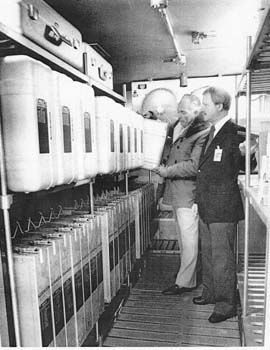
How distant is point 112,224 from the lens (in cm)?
224

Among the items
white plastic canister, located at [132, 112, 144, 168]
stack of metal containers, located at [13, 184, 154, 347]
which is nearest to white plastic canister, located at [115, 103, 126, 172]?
stack of metal containers, located at [13, 184, 154, 347]

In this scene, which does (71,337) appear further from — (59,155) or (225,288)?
(225,288)

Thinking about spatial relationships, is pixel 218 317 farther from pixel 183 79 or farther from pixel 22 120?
pixel 183 79

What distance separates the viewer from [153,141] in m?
3.50

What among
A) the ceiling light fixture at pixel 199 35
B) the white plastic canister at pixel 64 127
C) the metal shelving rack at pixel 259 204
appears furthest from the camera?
the ceiling light fixture at pixel 199 35

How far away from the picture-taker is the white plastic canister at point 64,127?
57.1 inches

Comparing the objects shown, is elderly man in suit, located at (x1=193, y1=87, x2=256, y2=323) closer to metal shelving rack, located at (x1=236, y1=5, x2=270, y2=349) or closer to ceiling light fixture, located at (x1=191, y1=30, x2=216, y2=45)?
metal shelving rack, located at (x1=236, y1=5, x2=270, y2=349)

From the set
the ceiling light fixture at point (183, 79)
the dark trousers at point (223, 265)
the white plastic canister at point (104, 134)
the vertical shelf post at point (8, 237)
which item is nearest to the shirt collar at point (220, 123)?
the dark trousers at point (223, 265)

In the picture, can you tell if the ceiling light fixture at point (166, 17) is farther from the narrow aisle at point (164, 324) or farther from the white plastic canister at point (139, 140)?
the narrow aisle at point (164, 324)

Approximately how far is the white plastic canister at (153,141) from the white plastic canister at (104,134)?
4.04ft

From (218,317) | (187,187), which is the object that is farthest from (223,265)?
(187,187)

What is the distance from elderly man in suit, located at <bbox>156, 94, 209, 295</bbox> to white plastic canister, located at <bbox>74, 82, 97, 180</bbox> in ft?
3.67

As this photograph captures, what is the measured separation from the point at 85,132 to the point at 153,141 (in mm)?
1728

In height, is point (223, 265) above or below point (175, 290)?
above
